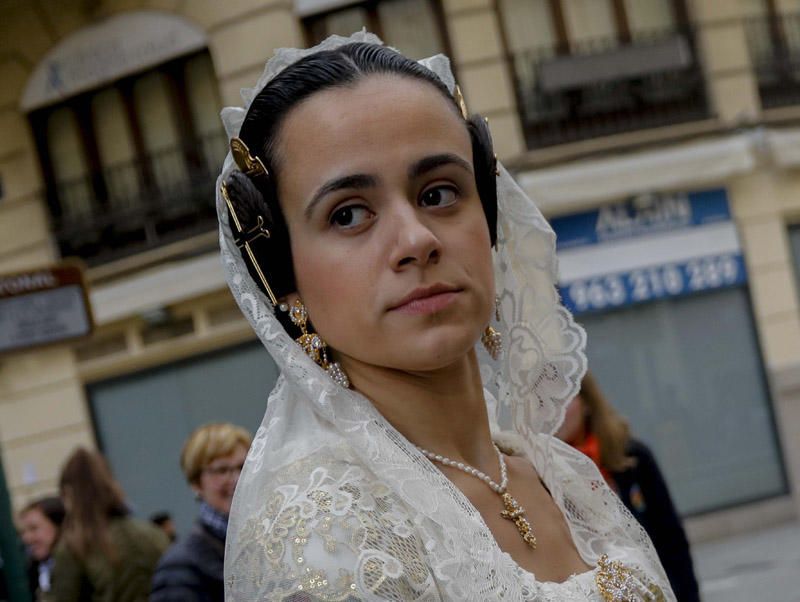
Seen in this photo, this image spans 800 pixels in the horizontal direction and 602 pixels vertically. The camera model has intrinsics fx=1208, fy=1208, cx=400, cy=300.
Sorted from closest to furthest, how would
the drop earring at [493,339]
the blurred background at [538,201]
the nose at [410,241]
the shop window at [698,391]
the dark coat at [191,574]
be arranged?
the nose at [410,241], the drop earring at [493,339], the dark coat at [191,574], the blurred background at [538,201], the shop window at [698,391]

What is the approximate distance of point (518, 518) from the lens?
5.97 feet

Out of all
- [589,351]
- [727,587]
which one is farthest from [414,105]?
[589,351]

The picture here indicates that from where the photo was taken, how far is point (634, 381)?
12320 millimetres

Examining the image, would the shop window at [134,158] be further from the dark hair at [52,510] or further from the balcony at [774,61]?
the dark hair at [52,510]

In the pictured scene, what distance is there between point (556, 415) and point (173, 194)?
35.7 ft

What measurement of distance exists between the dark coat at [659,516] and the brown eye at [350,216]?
2769 millimetres

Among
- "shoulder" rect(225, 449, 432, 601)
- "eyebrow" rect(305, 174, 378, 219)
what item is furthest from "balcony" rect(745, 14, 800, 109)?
"shoulder" rect(225, 449, 432, 601)

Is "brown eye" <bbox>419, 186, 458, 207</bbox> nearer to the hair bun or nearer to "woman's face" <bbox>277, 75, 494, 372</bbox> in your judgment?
"woman's face" <bbox>277, 75, 494, 372</bbox>

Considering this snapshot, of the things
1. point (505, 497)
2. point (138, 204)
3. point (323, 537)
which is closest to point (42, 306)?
point (505, 497)

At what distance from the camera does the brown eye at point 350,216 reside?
1.65m

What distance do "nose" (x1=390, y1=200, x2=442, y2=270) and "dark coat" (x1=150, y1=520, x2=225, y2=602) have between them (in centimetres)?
264

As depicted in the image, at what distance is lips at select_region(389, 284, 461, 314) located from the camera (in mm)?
1630

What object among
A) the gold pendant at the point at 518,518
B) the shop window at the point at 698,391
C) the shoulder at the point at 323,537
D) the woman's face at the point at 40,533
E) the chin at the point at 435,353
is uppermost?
the chin at the point at 435,353

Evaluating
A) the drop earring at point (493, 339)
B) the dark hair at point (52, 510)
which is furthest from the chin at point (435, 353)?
the dark hair at point (52, 510)
